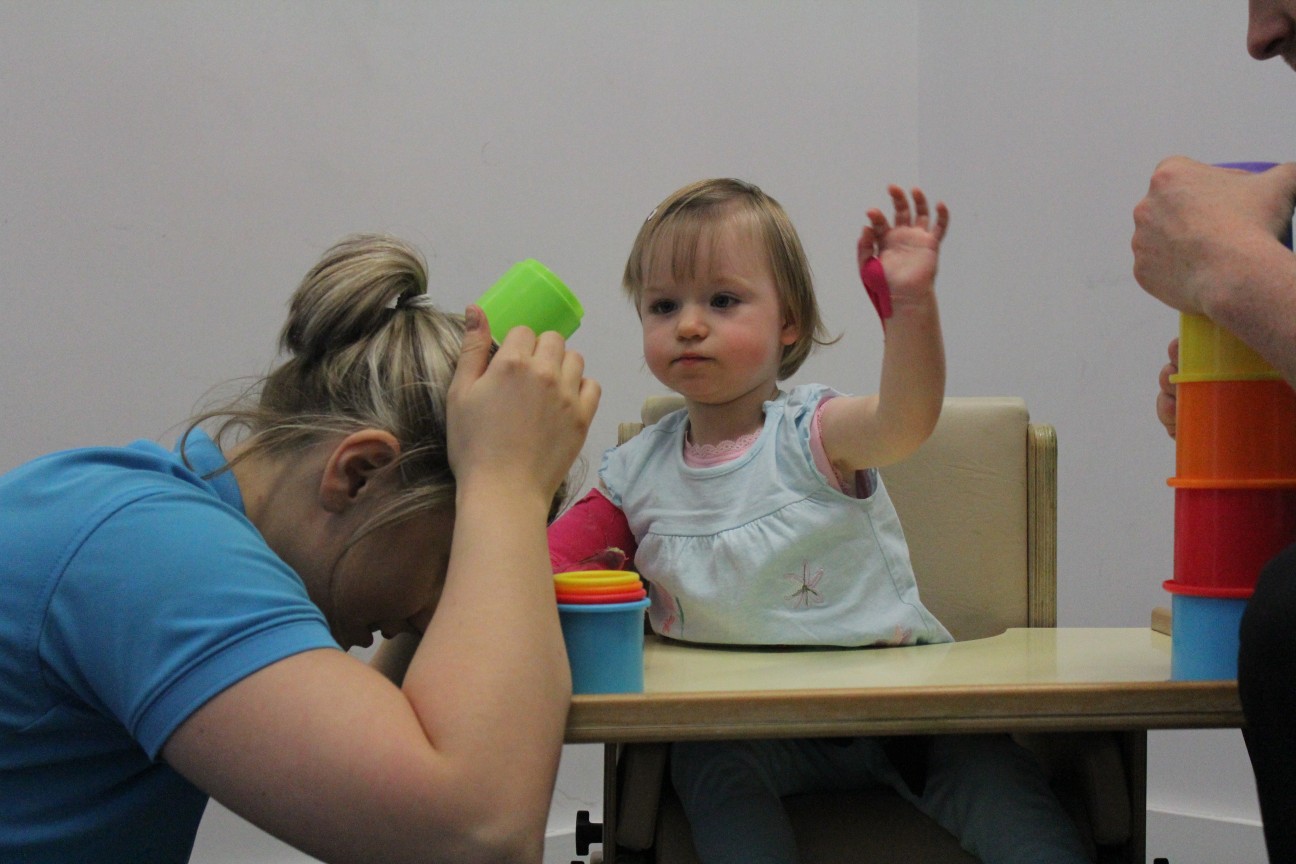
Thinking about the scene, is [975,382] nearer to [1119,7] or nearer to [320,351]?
[1119,7]

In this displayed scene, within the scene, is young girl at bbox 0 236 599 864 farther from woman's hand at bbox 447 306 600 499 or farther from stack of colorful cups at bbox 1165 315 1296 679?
stack of colorful cups at bbox 1165 315 1296 679

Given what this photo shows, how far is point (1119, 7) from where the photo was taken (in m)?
2.29

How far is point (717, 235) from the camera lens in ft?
4.77

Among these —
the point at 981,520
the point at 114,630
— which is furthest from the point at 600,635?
the point at 981,520

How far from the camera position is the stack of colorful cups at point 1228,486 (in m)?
0.91

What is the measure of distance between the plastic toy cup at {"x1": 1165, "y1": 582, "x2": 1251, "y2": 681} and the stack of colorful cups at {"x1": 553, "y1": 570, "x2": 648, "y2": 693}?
16.4 inches

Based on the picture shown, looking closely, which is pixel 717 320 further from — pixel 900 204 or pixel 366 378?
pixel 366 378

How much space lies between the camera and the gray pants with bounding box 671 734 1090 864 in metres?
1.17

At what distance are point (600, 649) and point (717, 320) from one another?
62cm

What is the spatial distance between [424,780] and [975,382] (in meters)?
1.96

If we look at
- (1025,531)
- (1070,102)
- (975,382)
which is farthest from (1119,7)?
(1025,531)

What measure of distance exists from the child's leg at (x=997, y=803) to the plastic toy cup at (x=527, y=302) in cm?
64

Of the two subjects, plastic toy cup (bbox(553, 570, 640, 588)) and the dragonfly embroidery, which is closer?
plastic toy cup (bbox(553, 570, 640, 588))

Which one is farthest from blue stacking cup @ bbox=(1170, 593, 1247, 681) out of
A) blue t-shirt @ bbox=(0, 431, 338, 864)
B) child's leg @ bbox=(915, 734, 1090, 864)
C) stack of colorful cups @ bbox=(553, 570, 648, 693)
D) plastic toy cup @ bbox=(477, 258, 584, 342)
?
blue t-shirt @ bbox=(0, 431, 338, 864)
